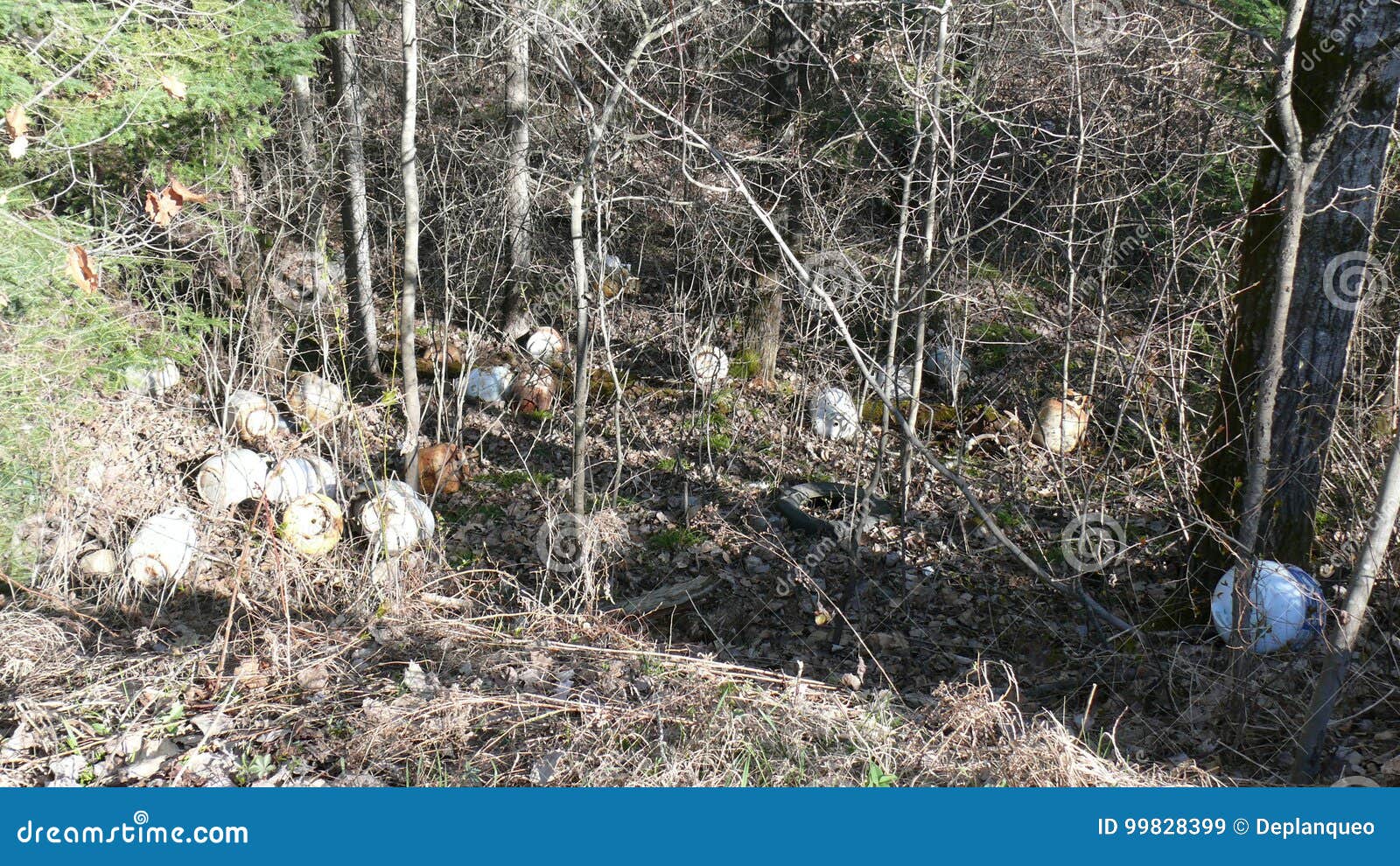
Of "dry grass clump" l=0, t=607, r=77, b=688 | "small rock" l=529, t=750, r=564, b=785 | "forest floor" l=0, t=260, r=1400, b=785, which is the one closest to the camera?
"small rock" l=529, t=750, r=564, b=785

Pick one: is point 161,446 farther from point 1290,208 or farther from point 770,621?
point 1290,208

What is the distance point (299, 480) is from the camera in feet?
23.5

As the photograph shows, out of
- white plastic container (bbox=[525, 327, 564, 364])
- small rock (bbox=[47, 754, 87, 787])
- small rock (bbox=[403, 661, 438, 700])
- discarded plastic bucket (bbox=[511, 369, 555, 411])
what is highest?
white plastic container (bbox=[525, 327, 564, 364])

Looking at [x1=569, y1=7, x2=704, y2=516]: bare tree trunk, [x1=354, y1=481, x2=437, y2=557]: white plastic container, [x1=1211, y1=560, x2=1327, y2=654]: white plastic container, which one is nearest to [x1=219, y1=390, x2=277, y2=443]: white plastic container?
[x1=354, y1=481, x2=437, y2=557]: white plastic container

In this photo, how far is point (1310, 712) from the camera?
13.1 feet

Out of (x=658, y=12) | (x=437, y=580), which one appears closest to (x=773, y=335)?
(x=658, y=12)

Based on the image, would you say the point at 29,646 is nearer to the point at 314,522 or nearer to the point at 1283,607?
the point at 314,522

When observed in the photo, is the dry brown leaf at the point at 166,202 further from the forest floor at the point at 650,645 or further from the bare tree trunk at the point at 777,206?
the bare tree trunk at the point at 777,206

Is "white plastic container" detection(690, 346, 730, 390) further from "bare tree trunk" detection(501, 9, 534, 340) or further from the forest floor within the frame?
"bare tree trunk" detection(501, 9, 534, 340)

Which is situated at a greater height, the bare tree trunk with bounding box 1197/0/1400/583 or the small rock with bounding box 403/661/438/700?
the bare tree trunk with bounding box 1197/0/1400/583

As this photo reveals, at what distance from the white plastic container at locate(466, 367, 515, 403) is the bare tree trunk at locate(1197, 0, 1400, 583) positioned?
6649 mm

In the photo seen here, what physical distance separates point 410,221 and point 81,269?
225 cm

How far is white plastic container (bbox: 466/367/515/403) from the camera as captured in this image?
1012cm

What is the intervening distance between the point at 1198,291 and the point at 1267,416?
3.92 meters
